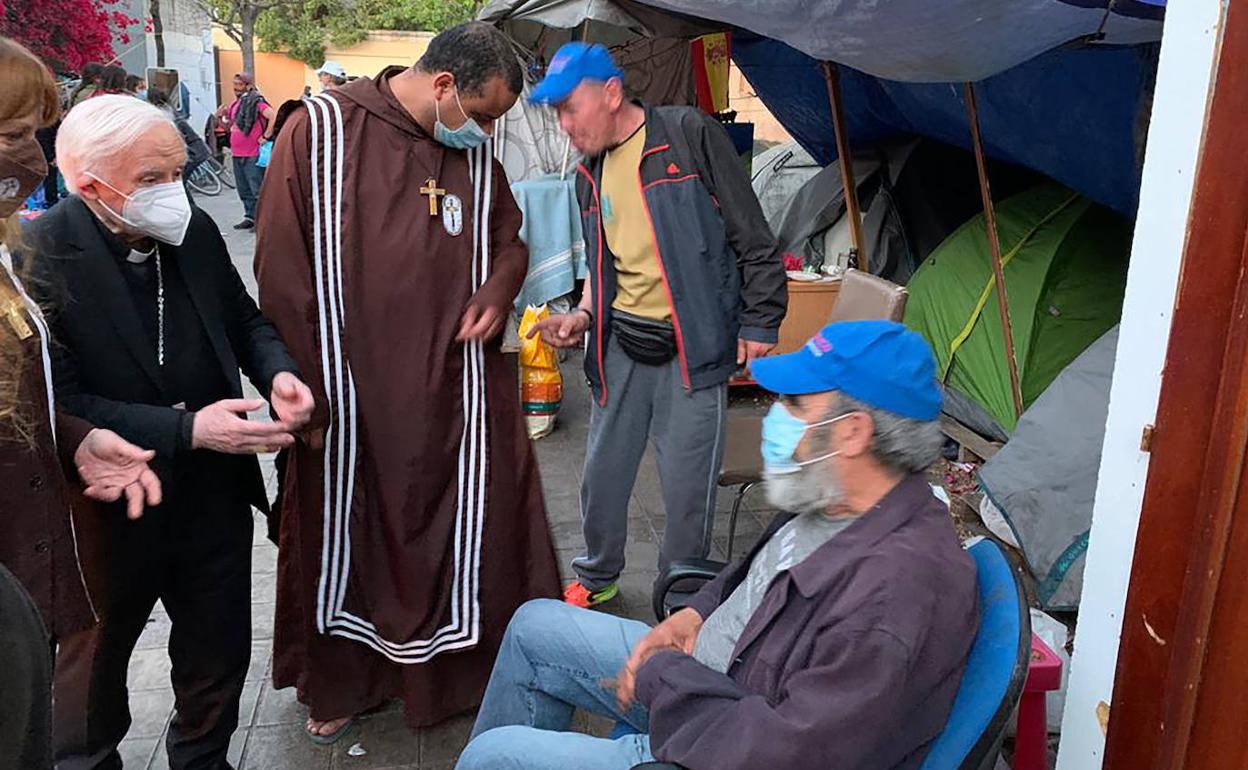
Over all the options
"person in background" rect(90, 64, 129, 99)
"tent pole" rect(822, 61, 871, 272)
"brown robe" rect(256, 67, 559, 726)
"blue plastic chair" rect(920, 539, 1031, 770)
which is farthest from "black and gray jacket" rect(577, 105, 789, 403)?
"person in background" rect(90, 64, 129, 99)

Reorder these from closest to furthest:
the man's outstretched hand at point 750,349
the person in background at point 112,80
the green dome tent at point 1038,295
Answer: the man's outstretched hand at point 750,349 < the green dome tent at point 1038,295 < the person in background at point 112,80

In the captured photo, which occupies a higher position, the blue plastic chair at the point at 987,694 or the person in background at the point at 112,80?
the person in background at the point at 112,80

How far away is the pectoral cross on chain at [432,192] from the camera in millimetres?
2427

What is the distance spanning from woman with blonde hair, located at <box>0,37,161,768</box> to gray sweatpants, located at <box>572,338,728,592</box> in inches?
62.5

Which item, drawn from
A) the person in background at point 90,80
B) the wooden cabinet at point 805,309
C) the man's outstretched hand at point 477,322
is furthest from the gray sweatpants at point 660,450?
the person in background at point 90,80

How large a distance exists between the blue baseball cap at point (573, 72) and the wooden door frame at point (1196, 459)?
1.75 metres

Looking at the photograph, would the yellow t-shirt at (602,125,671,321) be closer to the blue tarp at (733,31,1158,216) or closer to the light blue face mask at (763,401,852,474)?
the light blue face mask at (763,401,852,474)

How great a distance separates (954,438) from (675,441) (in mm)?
2308

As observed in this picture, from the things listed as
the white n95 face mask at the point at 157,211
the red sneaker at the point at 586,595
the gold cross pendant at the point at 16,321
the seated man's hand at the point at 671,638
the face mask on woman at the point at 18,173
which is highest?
the face mask on woman at the point at 18,173

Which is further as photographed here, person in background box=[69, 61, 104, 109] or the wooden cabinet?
person in background box=[69, 61, 104, 109]

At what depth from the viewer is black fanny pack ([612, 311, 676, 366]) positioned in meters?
3.01

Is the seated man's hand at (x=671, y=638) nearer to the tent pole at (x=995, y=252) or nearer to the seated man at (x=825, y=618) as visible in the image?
the seated man at (x=825, y=618)

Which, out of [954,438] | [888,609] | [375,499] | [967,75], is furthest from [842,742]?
[954,438]

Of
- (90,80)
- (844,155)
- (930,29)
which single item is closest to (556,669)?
(930,29)
